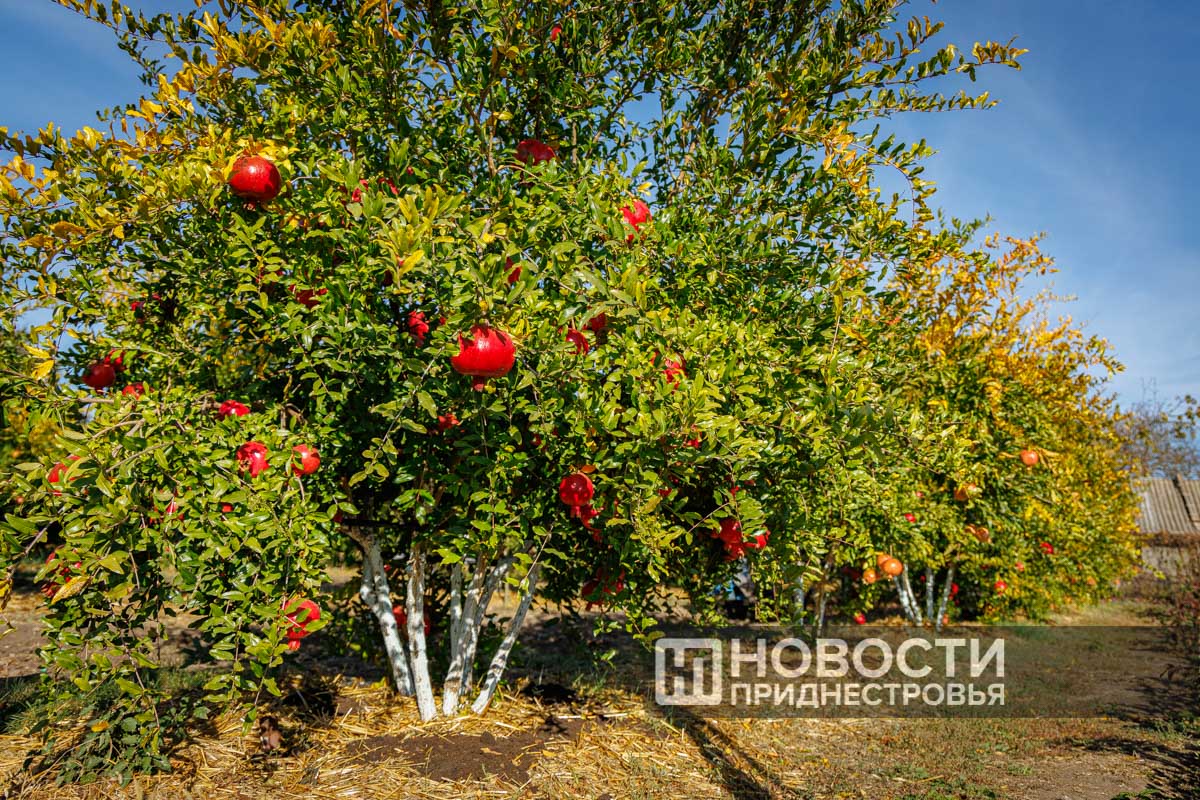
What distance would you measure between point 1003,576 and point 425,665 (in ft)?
23.0

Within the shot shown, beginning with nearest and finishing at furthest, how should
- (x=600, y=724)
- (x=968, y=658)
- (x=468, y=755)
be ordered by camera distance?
(x=468, y=755), (x=600, y=724), (x=968, y=658)

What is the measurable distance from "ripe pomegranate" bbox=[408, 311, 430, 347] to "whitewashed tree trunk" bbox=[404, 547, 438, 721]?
1.48 meters

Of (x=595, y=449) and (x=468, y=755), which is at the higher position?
(x=595, y=449)

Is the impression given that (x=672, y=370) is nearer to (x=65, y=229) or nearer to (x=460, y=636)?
(x=65, y=229)

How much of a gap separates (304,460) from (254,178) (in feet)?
3.61

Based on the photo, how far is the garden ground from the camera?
3.42 m

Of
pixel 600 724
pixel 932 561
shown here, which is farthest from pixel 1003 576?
pixel 600 724

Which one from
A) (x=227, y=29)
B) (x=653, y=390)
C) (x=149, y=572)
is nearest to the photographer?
(x=653, y=390)

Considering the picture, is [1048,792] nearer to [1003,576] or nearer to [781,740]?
[781,740]

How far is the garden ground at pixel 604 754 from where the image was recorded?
3.42 meters

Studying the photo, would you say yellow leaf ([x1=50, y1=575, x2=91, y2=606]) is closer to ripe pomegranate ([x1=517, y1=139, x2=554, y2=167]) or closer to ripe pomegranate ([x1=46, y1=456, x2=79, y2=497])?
ripe pomegranate ([x1=46, y1=456, x2=79, y2=497])

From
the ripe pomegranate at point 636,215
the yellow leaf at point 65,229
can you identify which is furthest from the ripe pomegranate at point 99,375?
the ripe pomegranate at point 636,215

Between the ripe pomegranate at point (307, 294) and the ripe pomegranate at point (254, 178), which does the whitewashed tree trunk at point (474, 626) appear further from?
the ripe pomegranate at point (254, 178)

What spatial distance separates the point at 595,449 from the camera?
2.77 m
